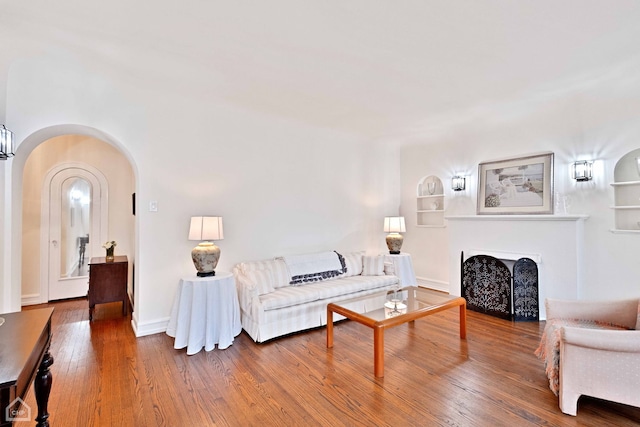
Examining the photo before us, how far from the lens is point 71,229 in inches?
177

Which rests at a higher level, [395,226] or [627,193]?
[627,193]

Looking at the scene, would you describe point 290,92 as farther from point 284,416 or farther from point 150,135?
point 284,416

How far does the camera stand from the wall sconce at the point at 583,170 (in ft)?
11.5

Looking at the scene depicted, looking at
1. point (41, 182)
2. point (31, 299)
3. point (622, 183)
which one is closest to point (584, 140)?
point (622, 183)

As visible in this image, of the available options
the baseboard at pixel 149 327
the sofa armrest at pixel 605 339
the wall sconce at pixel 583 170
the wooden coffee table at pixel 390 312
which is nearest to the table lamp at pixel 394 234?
the wooden coffee table at pixel 390 312

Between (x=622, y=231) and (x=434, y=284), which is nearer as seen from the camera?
(x=622, y=231)

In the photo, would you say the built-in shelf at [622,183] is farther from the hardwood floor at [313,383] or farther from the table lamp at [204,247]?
the table lamp at [204,247]

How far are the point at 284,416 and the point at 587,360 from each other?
1.92 metres

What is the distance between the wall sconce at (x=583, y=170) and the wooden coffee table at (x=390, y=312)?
209 cm

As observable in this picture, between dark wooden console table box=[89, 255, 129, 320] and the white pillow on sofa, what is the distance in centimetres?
314

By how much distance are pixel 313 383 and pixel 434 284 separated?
3.42 meters

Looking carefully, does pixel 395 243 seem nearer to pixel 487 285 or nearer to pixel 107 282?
pixel 487 285

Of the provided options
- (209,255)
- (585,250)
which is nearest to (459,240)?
(585,250)

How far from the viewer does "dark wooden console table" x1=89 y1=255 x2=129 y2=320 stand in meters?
3.74
